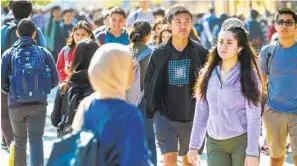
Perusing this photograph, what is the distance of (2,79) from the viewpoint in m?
7.56

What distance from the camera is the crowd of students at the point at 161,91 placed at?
3.96 metres

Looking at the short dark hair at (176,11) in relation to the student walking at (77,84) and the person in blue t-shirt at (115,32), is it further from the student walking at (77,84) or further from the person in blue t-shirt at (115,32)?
the person in blue t-shirt at (115,32)

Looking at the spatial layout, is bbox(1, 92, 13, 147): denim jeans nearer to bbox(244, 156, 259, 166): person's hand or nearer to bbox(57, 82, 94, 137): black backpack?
bbox(57, 82, 94, 137): black backpack

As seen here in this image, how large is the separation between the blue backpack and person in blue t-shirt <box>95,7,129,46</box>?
2.41 m

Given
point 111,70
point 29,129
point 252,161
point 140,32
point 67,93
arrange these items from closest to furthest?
point 111,70, point 252,161, point 67,93, point 29,129, point 140,32

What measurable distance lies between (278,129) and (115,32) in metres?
3.24

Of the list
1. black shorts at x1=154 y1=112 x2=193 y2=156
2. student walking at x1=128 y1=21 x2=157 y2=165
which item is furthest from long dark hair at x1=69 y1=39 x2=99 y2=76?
student walking at x1=128 y1=21 x2=157 y2=165

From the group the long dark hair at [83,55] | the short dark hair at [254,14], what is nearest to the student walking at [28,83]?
the long dark hair at [83,55]

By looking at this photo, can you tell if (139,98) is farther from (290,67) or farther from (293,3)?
(293,3)

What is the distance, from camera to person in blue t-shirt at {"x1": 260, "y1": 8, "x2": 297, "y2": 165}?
723 centimetres

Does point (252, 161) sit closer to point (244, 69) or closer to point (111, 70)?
point (244, 69)

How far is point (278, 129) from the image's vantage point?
730cm

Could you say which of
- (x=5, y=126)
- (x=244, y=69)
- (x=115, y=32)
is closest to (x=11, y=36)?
(x=5, y=126)

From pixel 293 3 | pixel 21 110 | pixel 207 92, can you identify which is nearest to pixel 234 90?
pixel 207 92
